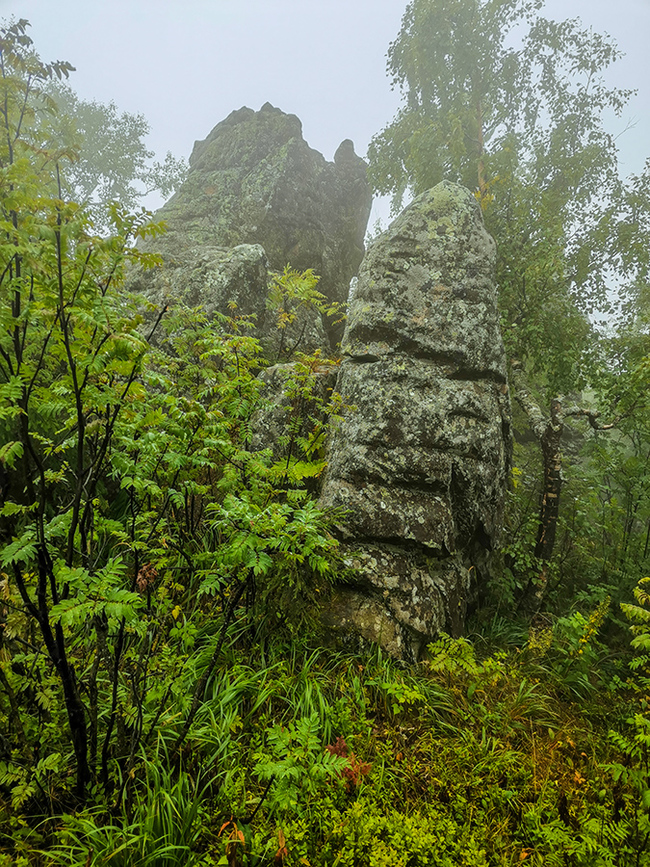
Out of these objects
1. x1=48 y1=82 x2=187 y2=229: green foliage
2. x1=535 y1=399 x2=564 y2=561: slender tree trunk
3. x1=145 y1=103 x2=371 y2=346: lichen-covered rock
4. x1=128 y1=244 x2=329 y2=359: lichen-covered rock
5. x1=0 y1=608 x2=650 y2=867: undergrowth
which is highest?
x1=48 y1=82 x2=187 y2=229: green foliage

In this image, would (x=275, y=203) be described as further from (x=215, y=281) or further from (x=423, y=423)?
(x=423, y=423)

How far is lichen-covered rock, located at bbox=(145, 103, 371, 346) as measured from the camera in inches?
432

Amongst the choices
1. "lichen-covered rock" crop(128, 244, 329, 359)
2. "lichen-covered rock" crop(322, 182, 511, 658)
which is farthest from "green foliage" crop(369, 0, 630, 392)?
"lichen-covered rock" crop(128, 244, 329, 359)

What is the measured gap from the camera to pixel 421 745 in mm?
2912

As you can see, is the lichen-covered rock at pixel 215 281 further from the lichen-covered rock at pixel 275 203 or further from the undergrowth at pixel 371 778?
the undergrowth at pixel 371 778

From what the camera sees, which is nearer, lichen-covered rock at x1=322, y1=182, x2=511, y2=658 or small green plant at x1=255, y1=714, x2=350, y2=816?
small green plant at x1=255, y1=714, x2=350, y2=816

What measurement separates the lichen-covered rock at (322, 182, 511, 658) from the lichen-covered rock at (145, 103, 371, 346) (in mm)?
5582

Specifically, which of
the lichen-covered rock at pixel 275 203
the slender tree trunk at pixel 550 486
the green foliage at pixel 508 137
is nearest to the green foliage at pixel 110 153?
the lichen-covered rock at pixel 275 203

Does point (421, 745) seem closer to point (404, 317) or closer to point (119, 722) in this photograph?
point (119, 722)

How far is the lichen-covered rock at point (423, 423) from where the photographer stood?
4.25 metres

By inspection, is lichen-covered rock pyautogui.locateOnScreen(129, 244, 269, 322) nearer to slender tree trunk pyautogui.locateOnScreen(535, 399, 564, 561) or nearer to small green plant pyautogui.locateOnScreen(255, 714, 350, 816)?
slender tree trunk pyautogui.locateOnScreen(535, 399, 564, 561)

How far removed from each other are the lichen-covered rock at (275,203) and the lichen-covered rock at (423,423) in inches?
220

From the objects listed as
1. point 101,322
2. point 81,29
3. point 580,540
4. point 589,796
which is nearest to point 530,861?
point 589,796

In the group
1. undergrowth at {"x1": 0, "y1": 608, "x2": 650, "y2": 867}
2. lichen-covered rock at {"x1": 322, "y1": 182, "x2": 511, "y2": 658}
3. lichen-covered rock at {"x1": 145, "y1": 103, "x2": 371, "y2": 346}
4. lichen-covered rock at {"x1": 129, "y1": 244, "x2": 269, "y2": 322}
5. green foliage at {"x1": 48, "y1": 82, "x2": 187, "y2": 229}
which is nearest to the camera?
undergrowth at {"x1": 0, "y1": 608, "x2": 650, "y2": 867}
